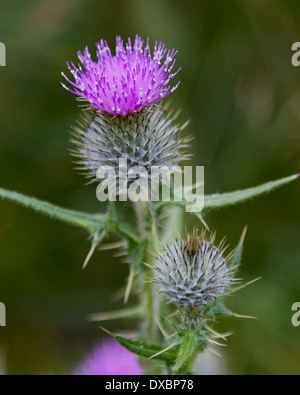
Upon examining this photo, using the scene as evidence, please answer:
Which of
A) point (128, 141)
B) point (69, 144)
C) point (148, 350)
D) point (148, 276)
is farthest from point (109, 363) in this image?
point (69, 144)

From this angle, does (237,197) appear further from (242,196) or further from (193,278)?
(193,278)

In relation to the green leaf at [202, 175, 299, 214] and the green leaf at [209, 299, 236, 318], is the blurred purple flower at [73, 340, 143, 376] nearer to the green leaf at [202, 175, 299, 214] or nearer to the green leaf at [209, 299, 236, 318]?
the green leaf at [209, 299, 236, 318]

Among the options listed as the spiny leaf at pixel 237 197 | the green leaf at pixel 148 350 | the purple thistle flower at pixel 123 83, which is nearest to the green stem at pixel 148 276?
the spiny leaf at pixel 237 197

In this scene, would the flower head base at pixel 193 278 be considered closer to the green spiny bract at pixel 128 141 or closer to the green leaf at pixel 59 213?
the green leaf at pixel 59 213

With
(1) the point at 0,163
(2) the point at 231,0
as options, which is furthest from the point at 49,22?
(2) the point at 231,0

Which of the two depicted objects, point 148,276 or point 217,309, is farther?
point 148,276
